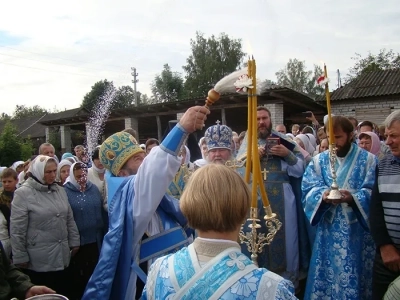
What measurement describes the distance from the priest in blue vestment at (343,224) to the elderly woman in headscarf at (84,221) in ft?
8.01

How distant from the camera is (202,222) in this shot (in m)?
1.49

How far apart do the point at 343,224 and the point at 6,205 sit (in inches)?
140

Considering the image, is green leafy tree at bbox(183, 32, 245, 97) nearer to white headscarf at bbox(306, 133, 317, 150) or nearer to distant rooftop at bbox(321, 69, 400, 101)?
distant rooftop at bbox(321, 69, 400, 101)

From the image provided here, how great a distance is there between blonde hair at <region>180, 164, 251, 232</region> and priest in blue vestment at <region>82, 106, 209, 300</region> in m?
0.83

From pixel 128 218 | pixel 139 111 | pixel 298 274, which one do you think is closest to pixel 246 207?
pixel 128 218

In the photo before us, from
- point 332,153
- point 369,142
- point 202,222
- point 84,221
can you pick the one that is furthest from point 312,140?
point 202,222

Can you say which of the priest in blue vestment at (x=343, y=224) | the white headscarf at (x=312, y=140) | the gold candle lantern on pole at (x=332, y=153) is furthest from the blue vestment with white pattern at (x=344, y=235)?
the white headscarf at (x=312, y=140)

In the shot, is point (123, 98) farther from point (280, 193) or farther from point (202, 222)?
point (202, 222)

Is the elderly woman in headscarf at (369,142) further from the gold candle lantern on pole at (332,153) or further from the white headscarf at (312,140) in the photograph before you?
the white headscarf at (312,140)

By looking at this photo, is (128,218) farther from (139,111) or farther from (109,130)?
(109,130)

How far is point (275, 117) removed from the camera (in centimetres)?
1330

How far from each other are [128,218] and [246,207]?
116 centimetres

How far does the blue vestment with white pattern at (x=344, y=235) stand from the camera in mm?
3455

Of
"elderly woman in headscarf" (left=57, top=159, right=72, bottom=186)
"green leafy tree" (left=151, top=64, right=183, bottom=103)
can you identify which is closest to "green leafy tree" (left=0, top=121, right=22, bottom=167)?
"green leafy tree" (left=151, top=64, right=183, bottom=103)
